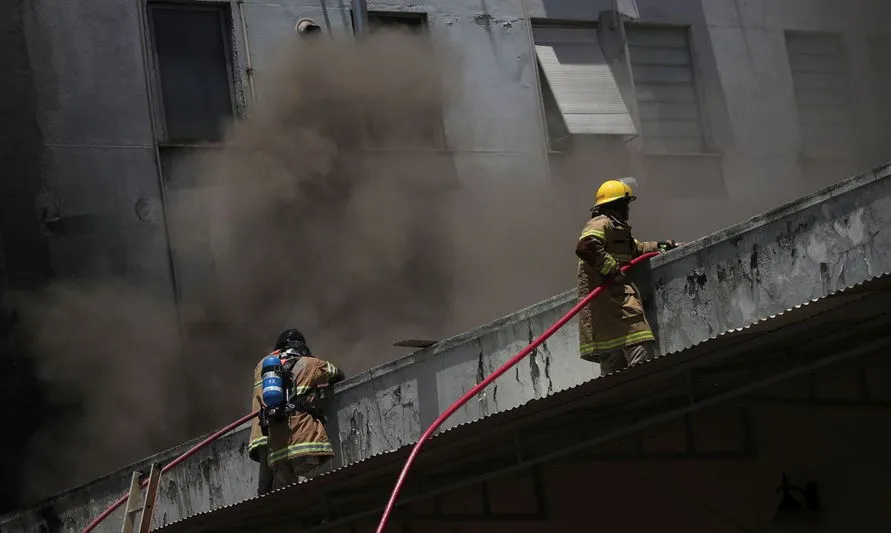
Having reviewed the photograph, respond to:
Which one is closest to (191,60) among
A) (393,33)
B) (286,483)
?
(393,33)

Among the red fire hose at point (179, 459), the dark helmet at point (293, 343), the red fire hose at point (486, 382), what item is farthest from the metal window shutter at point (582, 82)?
the red fire hose at point (486, 382)

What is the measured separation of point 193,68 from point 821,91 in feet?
27.3

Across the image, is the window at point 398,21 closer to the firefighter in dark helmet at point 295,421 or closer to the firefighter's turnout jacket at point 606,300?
the firefighter in dark helmet at point 295,421

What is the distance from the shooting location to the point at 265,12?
1666cm

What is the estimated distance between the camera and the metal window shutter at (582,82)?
17609mm

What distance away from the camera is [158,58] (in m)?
16.2

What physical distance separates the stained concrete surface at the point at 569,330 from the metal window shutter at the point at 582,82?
8163mm

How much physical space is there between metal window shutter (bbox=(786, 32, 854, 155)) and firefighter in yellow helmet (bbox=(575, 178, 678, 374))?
475 inches

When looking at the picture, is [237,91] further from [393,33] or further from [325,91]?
[393,33]

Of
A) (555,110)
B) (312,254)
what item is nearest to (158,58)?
(312,254)

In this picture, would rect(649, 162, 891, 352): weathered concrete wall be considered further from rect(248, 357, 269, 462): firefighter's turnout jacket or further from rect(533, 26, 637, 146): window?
rect(533, 26, 637, 146): window

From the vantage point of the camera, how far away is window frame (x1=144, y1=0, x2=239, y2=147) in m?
15.9

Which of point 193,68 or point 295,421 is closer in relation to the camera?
point 295,421

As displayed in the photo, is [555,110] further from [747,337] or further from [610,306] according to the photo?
[747,337]
